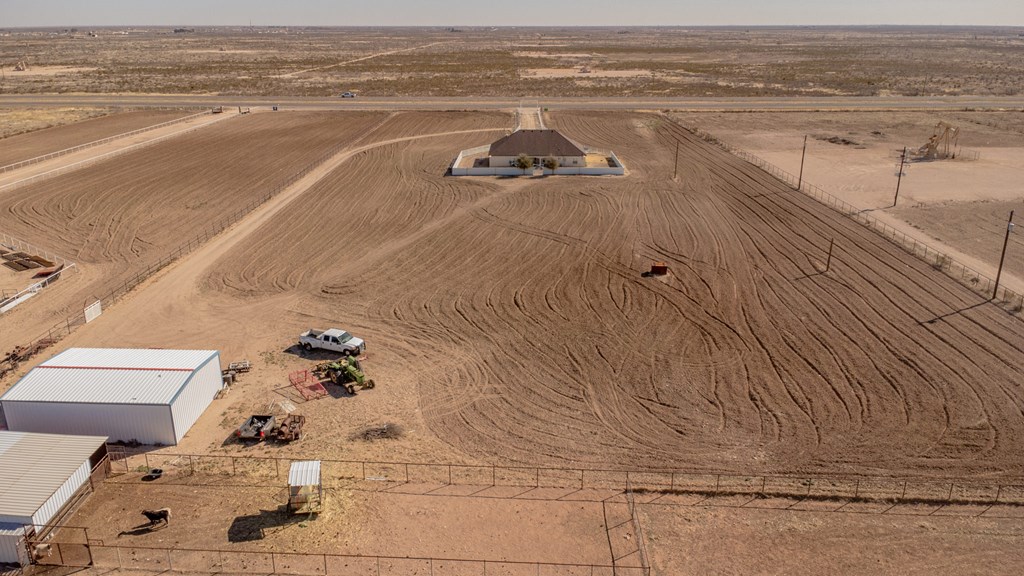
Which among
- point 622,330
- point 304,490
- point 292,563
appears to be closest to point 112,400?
point 304,490

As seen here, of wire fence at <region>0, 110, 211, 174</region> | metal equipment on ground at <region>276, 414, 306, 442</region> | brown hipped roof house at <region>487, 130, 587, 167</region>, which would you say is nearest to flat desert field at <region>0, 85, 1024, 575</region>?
metal equipment on ground at <region>276, 414, 306, 442</region>

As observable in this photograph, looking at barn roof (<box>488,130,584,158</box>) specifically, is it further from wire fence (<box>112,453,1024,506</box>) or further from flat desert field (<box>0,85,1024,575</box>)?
wire fence (<box>112,453,1024,506</box>)

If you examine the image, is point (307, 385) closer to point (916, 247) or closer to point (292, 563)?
point (292, 563)

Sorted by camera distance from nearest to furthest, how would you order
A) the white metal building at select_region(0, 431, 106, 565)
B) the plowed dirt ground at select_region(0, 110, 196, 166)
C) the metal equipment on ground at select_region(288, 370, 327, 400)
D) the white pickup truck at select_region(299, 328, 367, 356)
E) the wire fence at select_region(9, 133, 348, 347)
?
1. the white metal building at select_region(0, 431, 106, 565)
2. the metal equipment on ground at select_region(288, 370, 327, 400)
3. the white pickup truck at select_region(299, 328, 367, 356)
4. the wire fence at select_region(9, 133, 348, 347)
5. the plowed dirt ground at select_region(0, 110, 196, 166)

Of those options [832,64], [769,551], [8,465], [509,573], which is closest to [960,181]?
[769,551]

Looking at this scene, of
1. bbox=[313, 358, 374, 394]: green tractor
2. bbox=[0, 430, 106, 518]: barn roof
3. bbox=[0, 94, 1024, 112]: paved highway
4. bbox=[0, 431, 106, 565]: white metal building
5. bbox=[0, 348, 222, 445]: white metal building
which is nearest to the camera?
bbox=[0, 431, 106, 565]: white metal building

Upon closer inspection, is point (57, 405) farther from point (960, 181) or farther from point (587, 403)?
point (960, 181)

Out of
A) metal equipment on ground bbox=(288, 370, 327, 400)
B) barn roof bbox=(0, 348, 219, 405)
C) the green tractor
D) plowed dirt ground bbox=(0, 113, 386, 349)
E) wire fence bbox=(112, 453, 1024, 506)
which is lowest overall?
wire fence bbox=(112, 453, 1024, 506)

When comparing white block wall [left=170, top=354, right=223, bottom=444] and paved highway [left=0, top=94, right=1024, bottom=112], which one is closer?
white block wall [left=170, top=354, right=223, bottom=444]
